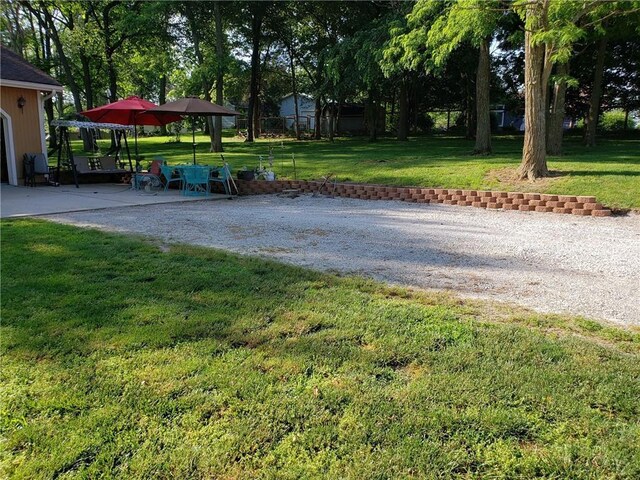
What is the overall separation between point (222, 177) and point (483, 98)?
8531 mm

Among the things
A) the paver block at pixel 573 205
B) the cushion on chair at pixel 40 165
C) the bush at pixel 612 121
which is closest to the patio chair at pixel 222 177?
the cushion on chair at pixel 40 165

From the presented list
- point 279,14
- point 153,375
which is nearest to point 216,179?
point 153,375

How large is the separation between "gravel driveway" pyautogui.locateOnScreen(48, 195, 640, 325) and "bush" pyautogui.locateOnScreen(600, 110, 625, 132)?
2923cm

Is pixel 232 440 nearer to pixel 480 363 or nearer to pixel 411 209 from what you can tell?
pixel 480 363

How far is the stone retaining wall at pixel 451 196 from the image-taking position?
26.0ft

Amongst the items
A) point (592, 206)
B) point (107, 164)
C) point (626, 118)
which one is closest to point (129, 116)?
point (107, 164)

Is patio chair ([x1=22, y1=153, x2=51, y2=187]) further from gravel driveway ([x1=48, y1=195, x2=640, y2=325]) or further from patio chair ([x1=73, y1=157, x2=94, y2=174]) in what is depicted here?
gravel driveway ([x1=48, y1=195, x2=640, y2=325])

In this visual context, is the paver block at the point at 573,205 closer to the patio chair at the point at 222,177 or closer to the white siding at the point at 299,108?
the patio chair at the point at 222,177

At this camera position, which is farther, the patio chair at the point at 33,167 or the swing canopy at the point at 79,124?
the patio chair at the point at 33,167

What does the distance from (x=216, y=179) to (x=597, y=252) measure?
781cm

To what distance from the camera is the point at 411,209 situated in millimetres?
8656

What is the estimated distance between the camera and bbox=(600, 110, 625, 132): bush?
31894 mm

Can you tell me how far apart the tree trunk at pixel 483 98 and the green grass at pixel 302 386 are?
12.3 meters

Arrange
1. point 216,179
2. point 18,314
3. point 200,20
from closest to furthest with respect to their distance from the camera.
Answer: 1. point 18,314
2. point 216,179
3. point 200,20
